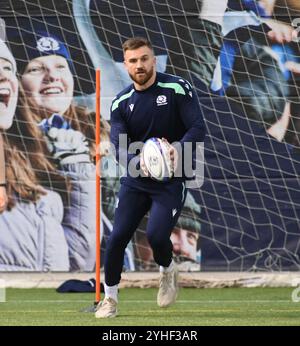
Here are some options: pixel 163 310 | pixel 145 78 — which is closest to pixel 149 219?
pixel 145 78

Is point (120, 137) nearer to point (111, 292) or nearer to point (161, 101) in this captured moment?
point (161, 101)

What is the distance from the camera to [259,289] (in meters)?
11.5

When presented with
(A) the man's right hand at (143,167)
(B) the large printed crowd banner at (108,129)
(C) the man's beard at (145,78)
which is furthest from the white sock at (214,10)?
(A) the man's right hand at (143,167)

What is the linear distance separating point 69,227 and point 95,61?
1.79 m

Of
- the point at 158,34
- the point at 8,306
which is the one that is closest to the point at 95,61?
the point at 158,34

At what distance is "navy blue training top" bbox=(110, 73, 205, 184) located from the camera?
7.74 metres

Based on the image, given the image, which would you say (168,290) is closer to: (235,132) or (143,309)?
(143,309)

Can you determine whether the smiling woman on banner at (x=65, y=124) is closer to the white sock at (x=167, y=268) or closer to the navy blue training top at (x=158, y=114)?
the white sock at (x=167, y=268)

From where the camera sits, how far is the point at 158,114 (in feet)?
25.4

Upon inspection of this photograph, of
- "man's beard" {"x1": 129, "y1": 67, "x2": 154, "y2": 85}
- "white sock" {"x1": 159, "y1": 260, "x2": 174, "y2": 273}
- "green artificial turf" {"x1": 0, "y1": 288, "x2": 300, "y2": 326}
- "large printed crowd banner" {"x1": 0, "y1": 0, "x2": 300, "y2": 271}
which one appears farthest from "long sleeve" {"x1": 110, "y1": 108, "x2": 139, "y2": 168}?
"large printed crowd banner" {"x1": 0, "y1": 0, "x2": 300, "y2": 271}

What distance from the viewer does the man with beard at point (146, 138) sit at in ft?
25.1

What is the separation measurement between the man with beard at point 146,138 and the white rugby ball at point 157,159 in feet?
0.30

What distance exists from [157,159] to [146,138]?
0.42 metres

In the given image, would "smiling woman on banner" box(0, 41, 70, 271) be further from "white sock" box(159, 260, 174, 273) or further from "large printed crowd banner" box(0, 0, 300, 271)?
"white sock" box(159, 260, 174, 273)
